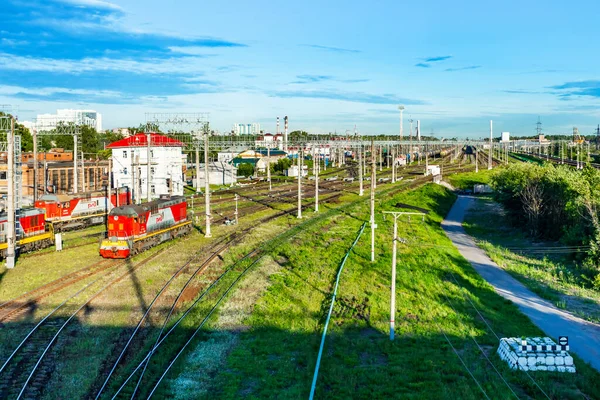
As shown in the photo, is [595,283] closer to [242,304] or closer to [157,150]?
[242,304]

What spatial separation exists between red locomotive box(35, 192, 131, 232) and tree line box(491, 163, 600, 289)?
1440 inches

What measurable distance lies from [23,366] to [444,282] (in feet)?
73.8

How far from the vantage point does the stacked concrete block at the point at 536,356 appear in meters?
19.6

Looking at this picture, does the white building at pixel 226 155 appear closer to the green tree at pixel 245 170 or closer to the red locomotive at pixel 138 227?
the green tree at pixel 245 170

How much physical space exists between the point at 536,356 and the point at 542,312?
8776 mm

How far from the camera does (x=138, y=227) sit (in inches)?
1359

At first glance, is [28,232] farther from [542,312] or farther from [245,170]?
[245,170]

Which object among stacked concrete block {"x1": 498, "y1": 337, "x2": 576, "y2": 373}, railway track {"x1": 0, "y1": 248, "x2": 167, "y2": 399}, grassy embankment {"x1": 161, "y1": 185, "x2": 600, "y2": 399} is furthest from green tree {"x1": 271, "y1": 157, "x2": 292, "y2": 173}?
stacked concrete block {"x1": 498, "y1": 337, "x2": 576, "y2": 373}

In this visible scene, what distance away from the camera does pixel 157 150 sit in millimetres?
71688

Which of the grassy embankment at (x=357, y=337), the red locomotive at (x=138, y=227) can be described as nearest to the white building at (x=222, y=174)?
the red locomotive at (x=138, y=227)

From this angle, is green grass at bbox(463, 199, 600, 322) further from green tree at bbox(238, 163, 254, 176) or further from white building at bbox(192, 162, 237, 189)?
green tree at bbox(238, 163, 254, 176)

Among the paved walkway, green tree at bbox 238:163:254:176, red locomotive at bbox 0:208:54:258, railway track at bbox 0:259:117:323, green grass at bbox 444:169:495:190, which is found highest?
green tree at bbox 238:163:254:176

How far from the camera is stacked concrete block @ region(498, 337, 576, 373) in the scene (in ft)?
64.4

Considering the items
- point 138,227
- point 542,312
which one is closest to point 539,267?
point 542,312
